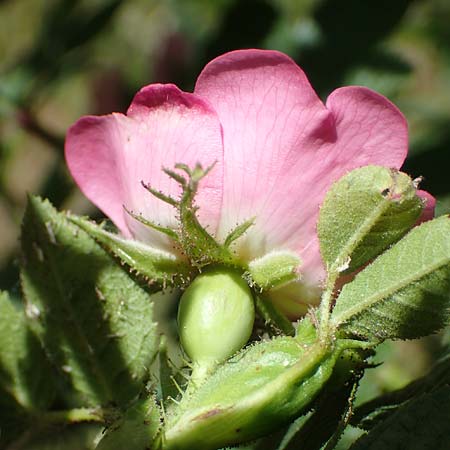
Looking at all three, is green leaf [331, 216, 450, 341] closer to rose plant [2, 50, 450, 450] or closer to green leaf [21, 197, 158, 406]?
rose plant [2, 50, 450, 450]

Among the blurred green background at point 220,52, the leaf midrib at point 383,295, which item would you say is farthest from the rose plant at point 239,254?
the blurred green background at point 220,52

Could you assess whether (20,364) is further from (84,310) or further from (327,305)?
Answer: (327,305)

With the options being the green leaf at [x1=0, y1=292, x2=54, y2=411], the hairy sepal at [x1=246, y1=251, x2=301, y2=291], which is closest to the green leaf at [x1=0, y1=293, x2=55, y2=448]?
the green leaf at [x1=0, y1=292, x2=54, y2=411]

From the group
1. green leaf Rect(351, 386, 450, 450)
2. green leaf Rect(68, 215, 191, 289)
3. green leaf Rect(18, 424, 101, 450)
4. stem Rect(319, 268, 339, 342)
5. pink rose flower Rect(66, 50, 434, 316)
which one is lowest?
green leaf Rect(18, 424, 101, 450)

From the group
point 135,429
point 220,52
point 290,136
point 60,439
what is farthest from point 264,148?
point 220,52

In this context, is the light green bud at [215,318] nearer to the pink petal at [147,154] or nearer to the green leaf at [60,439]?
the pink petal at [147,154]

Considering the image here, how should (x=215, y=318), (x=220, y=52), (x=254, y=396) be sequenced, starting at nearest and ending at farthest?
(x=254, y=396) → (x=215, y=318) → (x=220, y=52)

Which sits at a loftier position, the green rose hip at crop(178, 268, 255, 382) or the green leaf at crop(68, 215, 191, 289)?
the green leaf at crop(68, 215, 191, 289)
